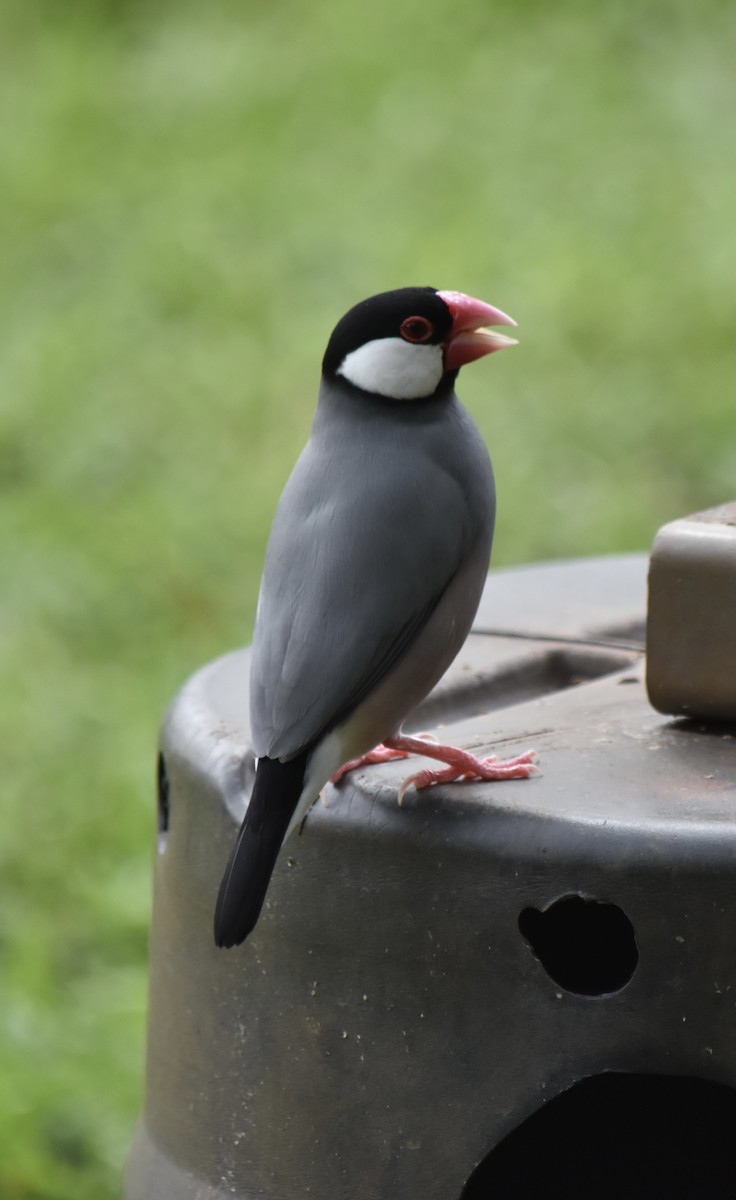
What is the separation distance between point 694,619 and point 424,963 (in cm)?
65

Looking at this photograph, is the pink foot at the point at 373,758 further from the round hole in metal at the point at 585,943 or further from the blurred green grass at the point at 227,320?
the blurred green grass at the point at 227,320

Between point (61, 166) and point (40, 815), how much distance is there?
16.4 feet

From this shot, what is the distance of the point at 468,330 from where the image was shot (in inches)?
103

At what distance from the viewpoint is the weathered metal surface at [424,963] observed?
2.27m

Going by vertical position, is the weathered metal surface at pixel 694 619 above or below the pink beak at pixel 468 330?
below

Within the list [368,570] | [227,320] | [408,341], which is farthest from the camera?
[227,320]

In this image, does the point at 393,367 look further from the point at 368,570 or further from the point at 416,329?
the point at 368,570

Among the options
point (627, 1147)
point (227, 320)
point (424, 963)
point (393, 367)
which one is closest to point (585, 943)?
point (424, 963)

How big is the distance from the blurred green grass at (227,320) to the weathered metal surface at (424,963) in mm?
1139

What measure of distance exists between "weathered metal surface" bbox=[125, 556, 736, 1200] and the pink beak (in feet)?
1.86

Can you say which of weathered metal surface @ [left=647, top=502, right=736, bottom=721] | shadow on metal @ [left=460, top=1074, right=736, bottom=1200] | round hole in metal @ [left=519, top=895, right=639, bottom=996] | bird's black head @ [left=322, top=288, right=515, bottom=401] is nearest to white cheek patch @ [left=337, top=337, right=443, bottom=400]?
bird's black head @ [left=322, top=288, right=515, bottom=401]

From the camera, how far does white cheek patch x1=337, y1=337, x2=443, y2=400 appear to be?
8.45 ft

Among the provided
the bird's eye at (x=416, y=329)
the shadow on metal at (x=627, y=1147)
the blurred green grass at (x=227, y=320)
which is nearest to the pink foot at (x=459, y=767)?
the shadow on metal at (x=627, y=1147)

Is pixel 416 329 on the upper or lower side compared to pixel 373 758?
upper
